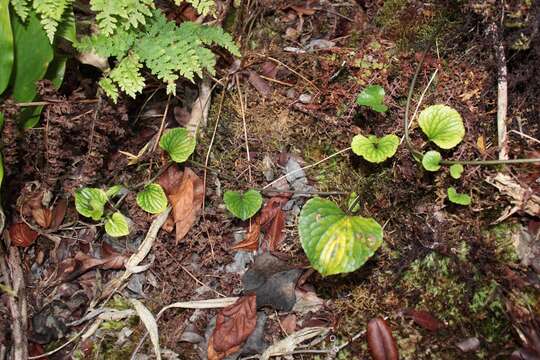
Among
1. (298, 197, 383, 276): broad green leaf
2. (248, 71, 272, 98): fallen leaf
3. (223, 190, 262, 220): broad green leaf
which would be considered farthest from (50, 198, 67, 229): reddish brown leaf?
(298, 197, 383, 276): broad green leaf

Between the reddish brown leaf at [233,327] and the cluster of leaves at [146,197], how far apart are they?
25.2 inches

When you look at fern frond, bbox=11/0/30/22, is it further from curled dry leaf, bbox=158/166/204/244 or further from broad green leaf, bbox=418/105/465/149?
broad green leaf, bbox=418/105/465/149

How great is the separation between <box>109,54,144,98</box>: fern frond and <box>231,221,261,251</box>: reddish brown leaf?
0.89 metres

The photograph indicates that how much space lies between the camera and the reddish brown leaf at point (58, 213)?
2766 millimetres

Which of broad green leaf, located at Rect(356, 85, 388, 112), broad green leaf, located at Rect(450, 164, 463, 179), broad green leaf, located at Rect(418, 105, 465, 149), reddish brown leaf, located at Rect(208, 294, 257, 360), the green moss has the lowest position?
reddish brown leaf, located at Rect(208, 294, 257, 360)

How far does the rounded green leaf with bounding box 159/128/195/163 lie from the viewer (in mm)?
2561

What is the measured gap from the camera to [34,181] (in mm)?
2670

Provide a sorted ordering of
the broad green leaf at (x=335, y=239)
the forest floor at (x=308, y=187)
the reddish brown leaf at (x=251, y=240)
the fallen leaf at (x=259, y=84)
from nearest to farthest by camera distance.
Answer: the broad green leaf at (x=335, y=239) < the forest floor at (x=308, y=187) < the reddish brown leaf at (x=251, y=240) < the fallen leaf at (x=259, y=84)

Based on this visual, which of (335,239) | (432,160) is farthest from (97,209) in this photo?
(432,160)

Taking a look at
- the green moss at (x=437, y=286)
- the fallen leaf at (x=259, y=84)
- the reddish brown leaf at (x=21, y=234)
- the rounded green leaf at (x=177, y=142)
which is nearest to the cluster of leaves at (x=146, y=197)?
the rounded green leaf at (x=177, y=142)

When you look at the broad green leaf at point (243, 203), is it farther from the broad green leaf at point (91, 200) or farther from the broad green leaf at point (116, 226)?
the broad green leaf at point (91, 200)

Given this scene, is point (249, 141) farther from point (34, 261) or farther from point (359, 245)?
point (34, 261)

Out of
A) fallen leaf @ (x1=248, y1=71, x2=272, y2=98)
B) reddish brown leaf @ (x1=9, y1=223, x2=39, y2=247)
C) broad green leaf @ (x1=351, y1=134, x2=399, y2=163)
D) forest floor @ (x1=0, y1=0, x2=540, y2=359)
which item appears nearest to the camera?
forest floor @ (x1=0, y1=0, x2=540, y2=359)

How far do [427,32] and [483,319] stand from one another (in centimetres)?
152
